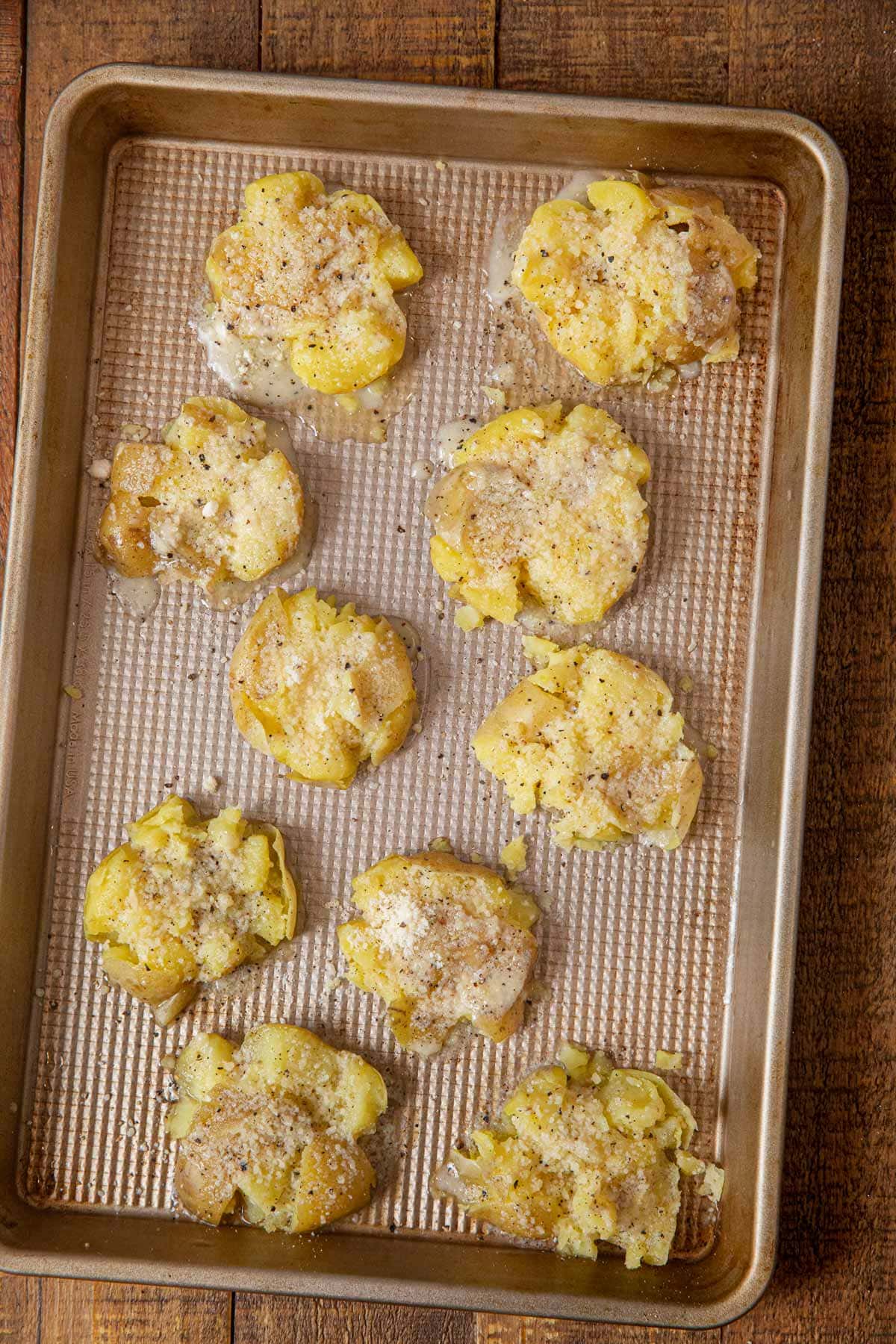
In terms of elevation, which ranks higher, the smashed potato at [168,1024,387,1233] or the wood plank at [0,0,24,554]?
the wood plank at [0,0,24,554]

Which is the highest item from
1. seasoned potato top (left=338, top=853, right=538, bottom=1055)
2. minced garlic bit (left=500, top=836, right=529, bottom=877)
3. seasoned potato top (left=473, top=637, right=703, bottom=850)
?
seasoned potato top (left=473, top=637, right=703, bottom=850)

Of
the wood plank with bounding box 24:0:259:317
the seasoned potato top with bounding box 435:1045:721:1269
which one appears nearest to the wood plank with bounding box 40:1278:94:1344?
the seasoned potato top with bounding box 435:1045:721:1269

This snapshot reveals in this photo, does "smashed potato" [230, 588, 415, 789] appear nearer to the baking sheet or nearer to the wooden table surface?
the baking sheet

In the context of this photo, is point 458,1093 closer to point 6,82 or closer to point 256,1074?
point 256,1074

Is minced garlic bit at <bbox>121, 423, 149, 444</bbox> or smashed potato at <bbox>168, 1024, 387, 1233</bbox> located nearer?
smashed potato at <bbox>168, 1024, 387, 1233</bbox>

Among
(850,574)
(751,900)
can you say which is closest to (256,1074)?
(751,900)

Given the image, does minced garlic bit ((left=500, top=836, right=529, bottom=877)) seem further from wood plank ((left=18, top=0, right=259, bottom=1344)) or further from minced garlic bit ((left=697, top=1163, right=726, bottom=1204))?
wood plank ((left=18, top=0, right=259, bottom=1344))

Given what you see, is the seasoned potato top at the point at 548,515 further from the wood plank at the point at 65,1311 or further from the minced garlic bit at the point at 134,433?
the wood plank at the point at 65,1311
